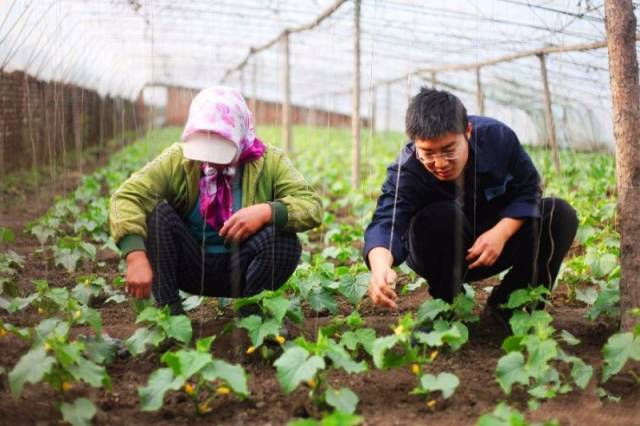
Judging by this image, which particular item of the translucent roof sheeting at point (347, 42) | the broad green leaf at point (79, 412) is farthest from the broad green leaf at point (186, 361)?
the translucent roof sheeting at point (347, 42)

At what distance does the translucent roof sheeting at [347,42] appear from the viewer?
699 centimetres

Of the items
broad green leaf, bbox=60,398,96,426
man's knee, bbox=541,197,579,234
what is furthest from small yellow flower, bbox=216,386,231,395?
man's knee, bbox=541,197,579,234

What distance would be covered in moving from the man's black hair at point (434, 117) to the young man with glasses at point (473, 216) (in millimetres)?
69

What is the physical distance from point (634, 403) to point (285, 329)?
1.27 m

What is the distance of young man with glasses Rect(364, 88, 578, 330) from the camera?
9.15 feet

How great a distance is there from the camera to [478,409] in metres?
2.29

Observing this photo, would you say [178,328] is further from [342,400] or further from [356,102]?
[356,102]

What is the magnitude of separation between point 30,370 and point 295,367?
2.49 feet

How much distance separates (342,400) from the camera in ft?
7.27

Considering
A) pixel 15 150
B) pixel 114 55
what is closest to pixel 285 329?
pixel 15 150

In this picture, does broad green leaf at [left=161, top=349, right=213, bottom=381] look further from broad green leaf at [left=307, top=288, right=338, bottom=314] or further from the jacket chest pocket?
the jacket chest pocket

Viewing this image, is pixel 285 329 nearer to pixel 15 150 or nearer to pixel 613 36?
pixel 613 36

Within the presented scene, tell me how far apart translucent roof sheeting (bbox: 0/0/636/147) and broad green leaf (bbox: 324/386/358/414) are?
8.86ft

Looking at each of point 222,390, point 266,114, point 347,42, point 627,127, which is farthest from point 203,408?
point 266,114
